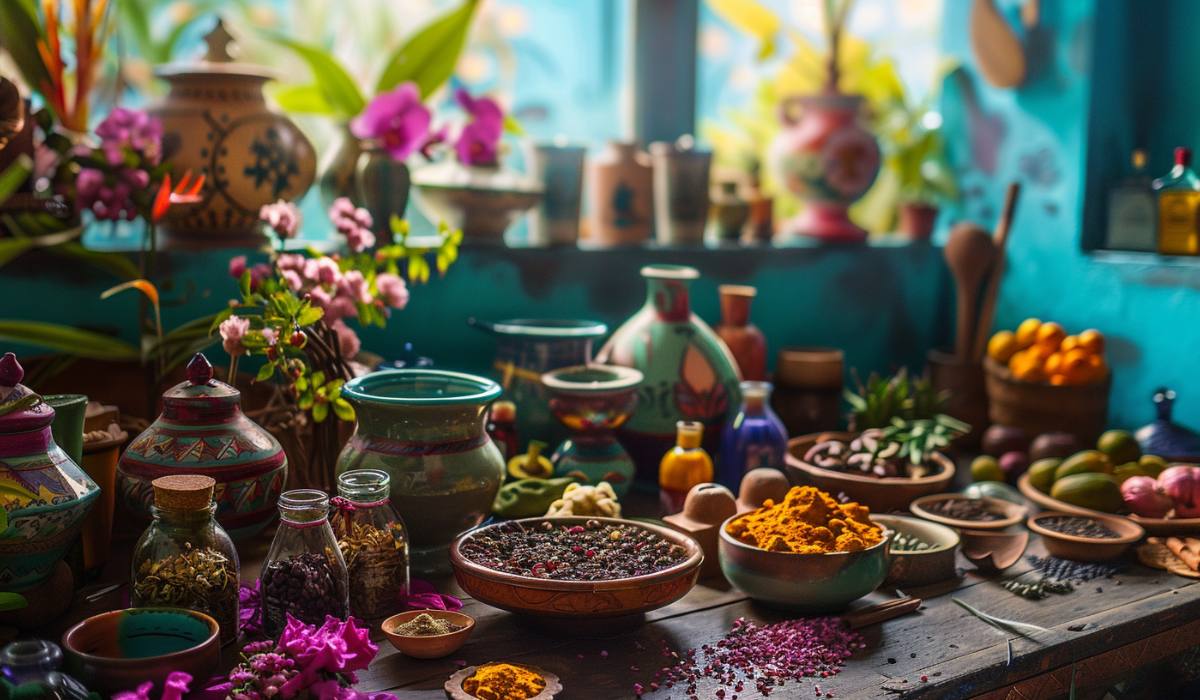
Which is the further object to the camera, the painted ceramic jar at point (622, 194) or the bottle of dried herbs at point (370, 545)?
the painted ceramic jar at point (622, 194)

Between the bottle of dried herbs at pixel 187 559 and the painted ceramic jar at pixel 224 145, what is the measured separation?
72cm

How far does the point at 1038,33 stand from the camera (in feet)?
7.74

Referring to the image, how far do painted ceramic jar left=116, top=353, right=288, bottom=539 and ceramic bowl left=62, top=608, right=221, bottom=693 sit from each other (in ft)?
0.74

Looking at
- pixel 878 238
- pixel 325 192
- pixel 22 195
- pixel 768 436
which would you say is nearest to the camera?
pixel 22 195

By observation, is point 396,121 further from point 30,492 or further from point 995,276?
point 995,276

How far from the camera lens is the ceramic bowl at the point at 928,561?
Answer: 1483mm

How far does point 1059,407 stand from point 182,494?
1.61 meters

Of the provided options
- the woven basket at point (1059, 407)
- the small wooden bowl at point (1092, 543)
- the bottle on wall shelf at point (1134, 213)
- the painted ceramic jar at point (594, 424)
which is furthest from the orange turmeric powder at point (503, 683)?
the bottle on wall shelf at point (1134, 213)

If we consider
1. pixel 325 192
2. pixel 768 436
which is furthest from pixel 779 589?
pixel 325 192

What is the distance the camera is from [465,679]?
112cm

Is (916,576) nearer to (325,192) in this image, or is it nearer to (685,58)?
(325,192)

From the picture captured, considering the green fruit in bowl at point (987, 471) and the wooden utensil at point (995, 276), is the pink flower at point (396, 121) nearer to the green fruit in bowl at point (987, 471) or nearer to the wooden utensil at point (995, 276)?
the green fruit in bowl at point (987, 471)

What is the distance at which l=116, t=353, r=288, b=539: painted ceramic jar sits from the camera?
1.33 metres

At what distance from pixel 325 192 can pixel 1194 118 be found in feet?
5.62
